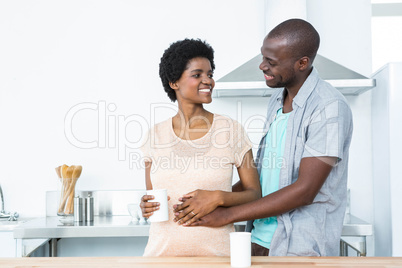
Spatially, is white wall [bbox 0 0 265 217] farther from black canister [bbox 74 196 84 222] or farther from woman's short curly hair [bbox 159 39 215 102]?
woman's short curly hair [bbox 159 39 215 102]

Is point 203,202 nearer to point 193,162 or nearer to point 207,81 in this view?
point 193,162

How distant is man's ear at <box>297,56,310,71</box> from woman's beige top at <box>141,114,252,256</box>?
273 millimetres

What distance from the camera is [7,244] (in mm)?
2248

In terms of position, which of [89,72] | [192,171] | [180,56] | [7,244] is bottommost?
[7,244]

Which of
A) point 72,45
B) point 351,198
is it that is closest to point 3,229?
point 72,45

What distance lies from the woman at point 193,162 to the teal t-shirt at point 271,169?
58 mm

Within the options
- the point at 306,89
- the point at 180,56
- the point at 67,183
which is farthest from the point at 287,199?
the point at 67,183

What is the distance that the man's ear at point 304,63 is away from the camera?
1.42 metres

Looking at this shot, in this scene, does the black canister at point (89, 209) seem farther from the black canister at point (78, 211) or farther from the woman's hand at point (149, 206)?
the woman's hand at point (149, 206)

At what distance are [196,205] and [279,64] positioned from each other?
0.52 meters

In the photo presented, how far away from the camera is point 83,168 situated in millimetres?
2666

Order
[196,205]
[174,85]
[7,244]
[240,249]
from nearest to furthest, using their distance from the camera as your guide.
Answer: [240,249] → [196,205] → [174,85] → [7,244]

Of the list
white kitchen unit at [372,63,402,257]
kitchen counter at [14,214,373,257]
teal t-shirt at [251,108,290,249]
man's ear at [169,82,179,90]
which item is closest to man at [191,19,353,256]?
teal t-shirt at [251,108,290,249]

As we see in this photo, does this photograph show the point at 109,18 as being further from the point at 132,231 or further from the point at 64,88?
the point at 132,231
